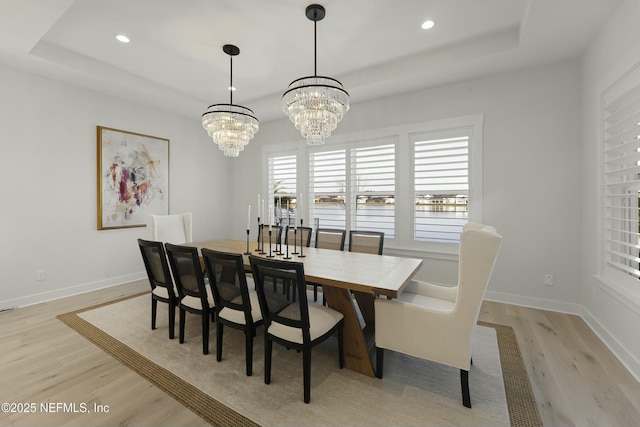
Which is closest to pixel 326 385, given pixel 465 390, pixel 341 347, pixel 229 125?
pixel 341 347

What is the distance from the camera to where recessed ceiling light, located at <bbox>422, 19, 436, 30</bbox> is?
2652 millimetres

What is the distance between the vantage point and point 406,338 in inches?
73.4

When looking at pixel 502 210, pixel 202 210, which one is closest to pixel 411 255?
pixel 502 210

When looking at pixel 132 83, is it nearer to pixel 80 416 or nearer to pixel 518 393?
pixel 80 416

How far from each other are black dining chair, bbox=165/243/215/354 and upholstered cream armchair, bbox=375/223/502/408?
54.2 inches

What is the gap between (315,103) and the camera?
2.40 m

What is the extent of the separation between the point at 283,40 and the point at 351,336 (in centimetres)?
291

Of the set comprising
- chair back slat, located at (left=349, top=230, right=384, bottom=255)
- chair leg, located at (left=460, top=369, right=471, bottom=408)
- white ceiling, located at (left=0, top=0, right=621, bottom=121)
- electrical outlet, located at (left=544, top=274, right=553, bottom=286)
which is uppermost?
white ceiling, located at (left=0, top=0, right=621, bottom=121)

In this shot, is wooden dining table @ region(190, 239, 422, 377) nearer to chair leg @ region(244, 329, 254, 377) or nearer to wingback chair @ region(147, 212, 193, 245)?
chair leg @ region(244, 329, 254, 377)

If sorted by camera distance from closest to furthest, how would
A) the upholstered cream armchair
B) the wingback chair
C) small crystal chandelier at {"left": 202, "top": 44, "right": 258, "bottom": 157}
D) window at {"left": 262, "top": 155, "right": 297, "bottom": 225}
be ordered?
the upholstered cream armchair < small crystal chandelier at {"left": 202, "top": 44, "right": 258, "bottom": 157} < the wingback chair < window at {"left": 262, "top": 155, "right": 297, "bottom": 225}

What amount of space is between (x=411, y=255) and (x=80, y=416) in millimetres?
3576

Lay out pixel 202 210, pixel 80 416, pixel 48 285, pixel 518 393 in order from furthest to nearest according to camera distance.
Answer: pixel 202 210
pixel 48 285
pixel 518 393
pixel 80 416

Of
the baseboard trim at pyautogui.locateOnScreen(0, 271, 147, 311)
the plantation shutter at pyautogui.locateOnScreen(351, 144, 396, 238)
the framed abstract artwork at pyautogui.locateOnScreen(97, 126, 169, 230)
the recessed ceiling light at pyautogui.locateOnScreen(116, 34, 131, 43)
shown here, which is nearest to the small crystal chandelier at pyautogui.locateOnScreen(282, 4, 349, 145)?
the plantation shutter at pyautogui.locateOnScreen(351, 144, 396, 238)

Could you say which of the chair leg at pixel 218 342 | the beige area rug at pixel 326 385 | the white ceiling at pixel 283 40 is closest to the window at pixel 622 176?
the white ceiling at pixel 283 40
